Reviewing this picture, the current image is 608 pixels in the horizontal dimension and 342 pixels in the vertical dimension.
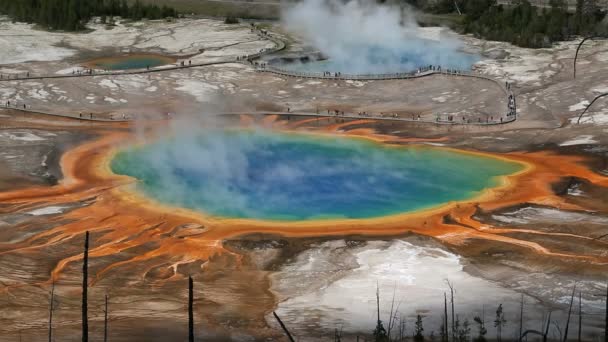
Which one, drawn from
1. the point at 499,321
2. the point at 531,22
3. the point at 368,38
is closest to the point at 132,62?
the point at 368,38

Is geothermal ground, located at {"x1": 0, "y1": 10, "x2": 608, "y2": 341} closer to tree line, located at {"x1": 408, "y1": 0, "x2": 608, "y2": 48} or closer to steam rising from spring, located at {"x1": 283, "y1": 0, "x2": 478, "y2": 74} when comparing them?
steam rising from spring, located at {"x1": 283, "y1": 0, "x2": 478, "y2": 74}

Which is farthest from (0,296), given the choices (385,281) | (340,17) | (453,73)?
(340,17)

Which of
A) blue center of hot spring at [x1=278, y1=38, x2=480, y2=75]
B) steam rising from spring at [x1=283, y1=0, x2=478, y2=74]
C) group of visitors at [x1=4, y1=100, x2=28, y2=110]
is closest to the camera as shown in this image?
group of visitors at [x1=4, y1=100, x2=28, y2=110]

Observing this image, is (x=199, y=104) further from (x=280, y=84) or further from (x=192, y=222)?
(x=192, y=222)

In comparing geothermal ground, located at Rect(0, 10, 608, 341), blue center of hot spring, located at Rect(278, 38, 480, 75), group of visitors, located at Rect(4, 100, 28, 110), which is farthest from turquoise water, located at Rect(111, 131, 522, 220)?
blue center of hot spring, located at Rect(278, 38, 480, 75)

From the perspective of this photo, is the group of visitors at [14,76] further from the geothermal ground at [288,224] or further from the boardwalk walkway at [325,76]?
the geothermal ground at [288,224]

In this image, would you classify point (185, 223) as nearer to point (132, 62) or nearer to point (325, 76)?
point (325, 76)
